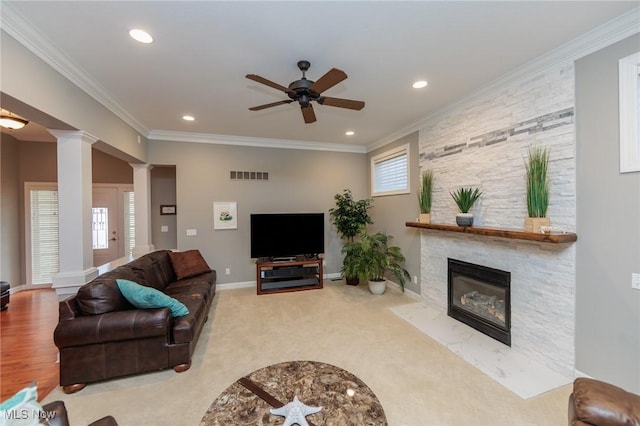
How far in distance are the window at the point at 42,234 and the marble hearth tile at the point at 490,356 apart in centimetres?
654

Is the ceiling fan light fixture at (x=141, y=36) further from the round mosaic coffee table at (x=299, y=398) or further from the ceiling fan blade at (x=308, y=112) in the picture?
the round mosaic coffee table at (x=299, y=398)

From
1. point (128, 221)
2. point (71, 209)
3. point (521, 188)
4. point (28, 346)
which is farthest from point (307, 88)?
point (128, 221)

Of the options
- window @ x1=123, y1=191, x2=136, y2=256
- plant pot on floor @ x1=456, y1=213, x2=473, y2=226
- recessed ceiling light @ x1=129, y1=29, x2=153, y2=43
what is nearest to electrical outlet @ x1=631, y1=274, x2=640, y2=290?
plant pot on floor @ x1=456, y1=213, x2=473, y2=226

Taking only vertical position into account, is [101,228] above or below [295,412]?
above

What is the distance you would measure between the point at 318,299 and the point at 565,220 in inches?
127

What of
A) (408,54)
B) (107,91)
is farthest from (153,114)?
(408,54)

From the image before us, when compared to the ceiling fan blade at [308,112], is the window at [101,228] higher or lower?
lower

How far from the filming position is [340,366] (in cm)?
245

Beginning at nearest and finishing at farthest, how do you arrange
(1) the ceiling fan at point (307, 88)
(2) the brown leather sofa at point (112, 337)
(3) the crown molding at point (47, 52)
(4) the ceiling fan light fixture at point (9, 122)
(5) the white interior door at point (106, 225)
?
1. (3) the crown molding at point (47, 52)
2. (1) the ceiling fan at point (307, 88)
3. (2) the brown leather sofa at point (112, 337)
4. (4) the ceiling fan light fixture at point (9, 122)
5. (5) the white interior door at point (106, 225)

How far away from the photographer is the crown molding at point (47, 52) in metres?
1.76

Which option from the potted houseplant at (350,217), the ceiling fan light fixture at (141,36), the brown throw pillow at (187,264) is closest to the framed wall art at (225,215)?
the brown throw pillow at (187,264)

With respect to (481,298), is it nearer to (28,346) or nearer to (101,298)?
(101,298)

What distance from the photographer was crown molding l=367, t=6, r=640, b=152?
1.90 metres

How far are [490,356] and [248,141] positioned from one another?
4.74 metres
